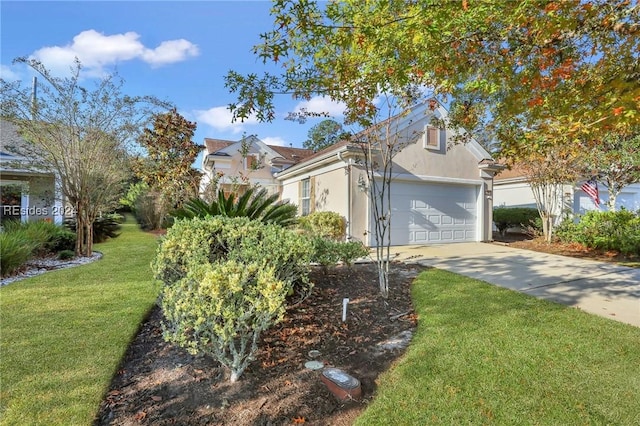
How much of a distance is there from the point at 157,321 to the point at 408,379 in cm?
330

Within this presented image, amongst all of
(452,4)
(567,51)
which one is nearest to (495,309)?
(567,51)

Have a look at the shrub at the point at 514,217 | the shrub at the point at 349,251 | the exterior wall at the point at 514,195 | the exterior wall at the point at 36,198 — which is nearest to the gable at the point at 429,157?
the shrub at the point at 514,217

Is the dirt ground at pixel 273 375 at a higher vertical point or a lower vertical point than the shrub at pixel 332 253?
lower

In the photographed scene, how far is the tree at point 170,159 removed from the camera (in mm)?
13930

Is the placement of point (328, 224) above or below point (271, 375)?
above

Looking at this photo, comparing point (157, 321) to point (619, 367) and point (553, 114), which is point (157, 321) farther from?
point (553, 114)

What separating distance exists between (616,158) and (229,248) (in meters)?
15.9

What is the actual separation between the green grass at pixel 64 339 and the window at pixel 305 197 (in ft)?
24.9

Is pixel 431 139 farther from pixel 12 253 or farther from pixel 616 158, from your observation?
pixel 12 253

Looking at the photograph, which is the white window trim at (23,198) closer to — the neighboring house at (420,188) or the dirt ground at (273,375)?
the neighboring house at (420,188)

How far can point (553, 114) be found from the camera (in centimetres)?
396

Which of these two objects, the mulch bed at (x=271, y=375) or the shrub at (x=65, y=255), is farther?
the shrub at (x=65, y=255)

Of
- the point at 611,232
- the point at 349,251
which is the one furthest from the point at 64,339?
the point at 611,232

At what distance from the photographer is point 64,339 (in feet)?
11.8
